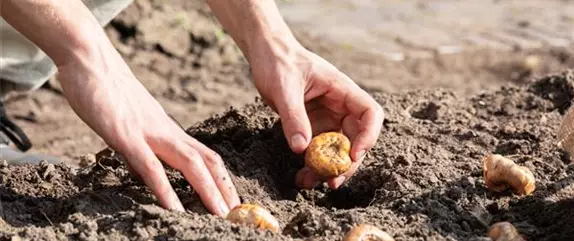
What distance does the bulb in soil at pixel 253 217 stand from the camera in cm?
272

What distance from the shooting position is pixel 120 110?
283 centimetres

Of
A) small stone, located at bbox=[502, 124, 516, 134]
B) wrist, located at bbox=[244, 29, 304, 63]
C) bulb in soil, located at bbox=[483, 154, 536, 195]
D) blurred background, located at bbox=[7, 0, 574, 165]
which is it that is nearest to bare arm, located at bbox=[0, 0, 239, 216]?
wrist, located at bbox=[244, 29, 304, 63]

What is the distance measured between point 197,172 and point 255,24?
2.71 feet

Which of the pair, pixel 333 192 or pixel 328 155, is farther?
pixel 333 192

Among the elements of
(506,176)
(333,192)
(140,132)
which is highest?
(140,132)

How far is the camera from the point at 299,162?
11.3 ft

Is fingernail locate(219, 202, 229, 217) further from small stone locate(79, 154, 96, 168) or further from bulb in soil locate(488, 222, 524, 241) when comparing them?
small stone locate(79, 154, 96, 168)

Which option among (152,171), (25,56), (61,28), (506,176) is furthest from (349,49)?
(152,171)

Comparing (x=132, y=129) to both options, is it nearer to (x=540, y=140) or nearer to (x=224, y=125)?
(x=224, y=125)

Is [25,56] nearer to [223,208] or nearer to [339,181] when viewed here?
[339,181]

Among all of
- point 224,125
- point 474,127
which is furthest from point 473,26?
point 224,125

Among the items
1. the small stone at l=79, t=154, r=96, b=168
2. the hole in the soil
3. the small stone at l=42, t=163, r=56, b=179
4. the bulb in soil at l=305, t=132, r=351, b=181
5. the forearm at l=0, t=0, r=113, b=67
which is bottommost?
the hole in the soil

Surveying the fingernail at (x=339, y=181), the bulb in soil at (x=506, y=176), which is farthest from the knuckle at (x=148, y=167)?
the bulb in soil at (x=506, y=176)

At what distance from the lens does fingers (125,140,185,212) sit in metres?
2.77
